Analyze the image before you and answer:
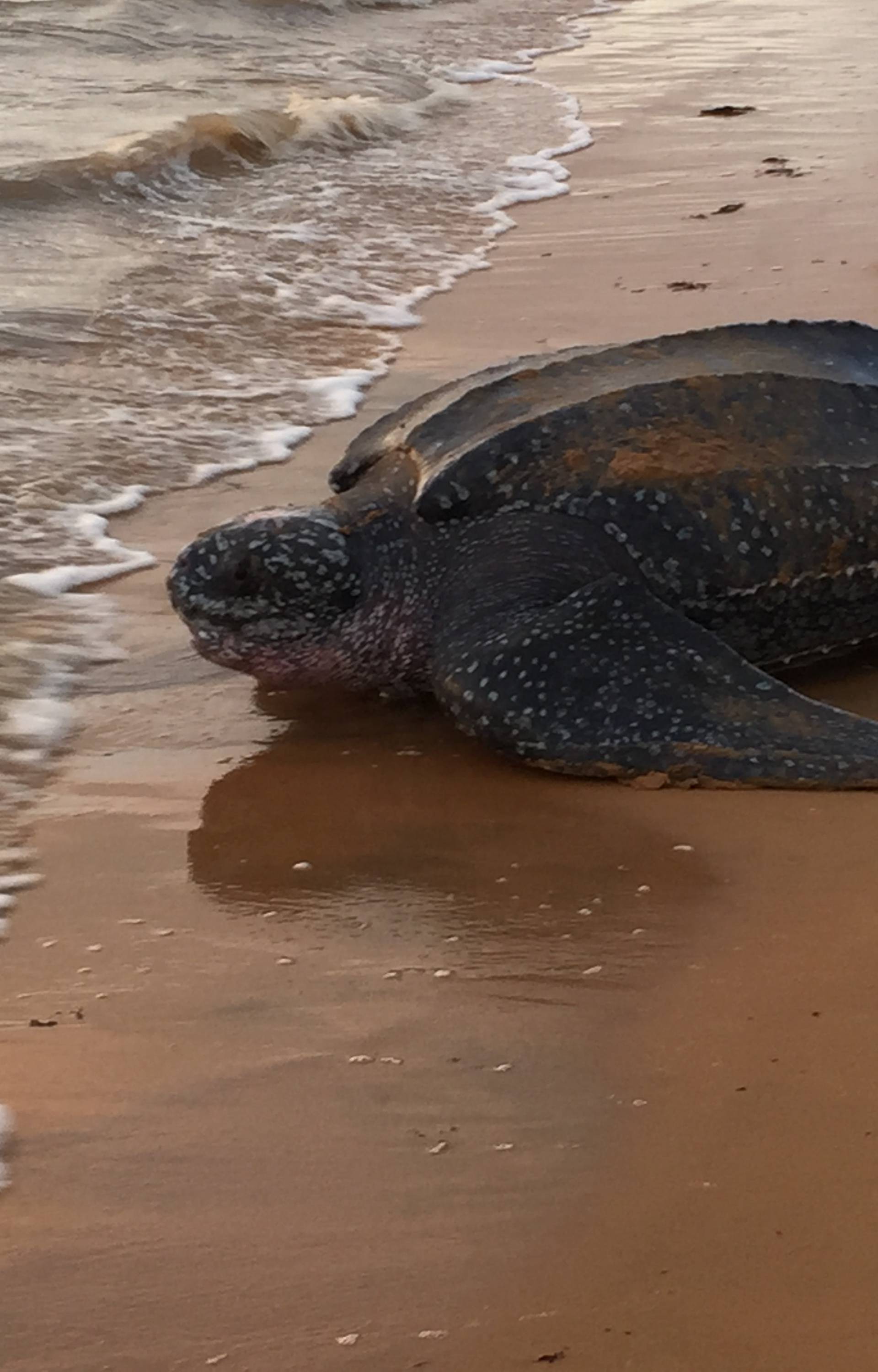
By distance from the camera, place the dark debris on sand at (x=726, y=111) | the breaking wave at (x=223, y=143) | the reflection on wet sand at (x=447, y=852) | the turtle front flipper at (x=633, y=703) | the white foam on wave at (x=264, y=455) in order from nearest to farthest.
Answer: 1. the reflection on wet sand at (x=447, y=852)
2. the turtle front flipper at (x=633, y=703)
3. the white foam on wave at (x=264, y=455)
4. the breaking wave at (x=223, y=143)
5. the dark debris on sand at (x=726, y=111)

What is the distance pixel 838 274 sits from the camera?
5141 millimetres

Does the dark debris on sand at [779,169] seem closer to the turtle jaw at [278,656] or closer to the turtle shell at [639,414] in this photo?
the turtle shell at [639,414]

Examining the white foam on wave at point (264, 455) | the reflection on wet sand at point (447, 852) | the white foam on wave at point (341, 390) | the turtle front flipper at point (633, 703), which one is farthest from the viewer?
the white foam on wave at point (341, 390)

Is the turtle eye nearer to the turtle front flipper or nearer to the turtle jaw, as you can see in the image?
the turtle jaw

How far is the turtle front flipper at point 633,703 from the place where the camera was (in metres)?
2.46

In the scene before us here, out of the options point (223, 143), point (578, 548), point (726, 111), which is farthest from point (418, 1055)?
point (726, 111)

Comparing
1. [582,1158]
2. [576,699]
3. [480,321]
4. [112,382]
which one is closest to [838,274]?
[480,321]

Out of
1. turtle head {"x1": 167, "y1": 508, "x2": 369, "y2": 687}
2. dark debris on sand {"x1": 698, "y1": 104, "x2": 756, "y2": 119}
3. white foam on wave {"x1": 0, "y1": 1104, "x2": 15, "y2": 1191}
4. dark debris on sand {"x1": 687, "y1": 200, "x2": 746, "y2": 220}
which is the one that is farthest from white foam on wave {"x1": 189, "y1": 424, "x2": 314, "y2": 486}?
dark debris on sand {"x1": 698, "y1": 104, "x2": 756, "y2": 119}

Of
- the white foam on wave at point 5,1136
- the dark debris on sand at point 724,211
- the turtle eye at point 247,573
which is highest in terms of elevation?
the dark debris on sand at point 724,211

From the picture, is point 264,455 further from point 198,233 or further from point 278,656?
point 198,233

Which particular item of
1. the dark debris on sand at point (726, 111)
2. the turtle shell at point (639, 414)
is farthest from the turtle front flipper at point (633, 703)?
the dark debris on sand at point (726, 111)

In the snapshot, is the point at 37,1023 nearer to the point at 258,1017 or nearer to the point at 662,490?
the point at 258,1017

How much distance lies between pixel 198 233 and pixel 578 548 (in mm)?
3875

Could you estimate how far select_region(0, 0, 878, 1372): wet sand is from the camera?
4.88 feet
